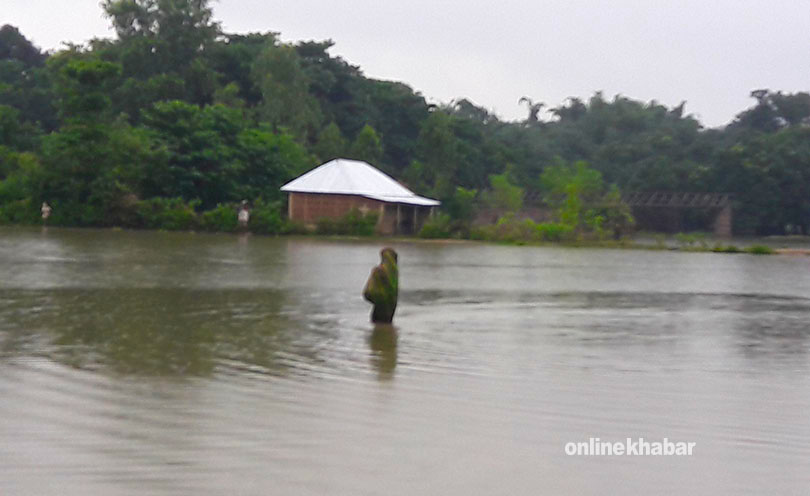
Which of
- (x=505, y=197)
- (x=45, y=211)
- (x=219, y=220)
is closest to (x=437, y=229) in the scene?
(x=219, y=220)

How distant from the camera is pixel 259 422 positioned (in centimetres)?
614

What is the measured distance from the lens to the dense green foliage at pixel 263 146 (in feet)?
135

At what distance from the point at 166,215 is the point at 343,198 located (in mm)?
7626

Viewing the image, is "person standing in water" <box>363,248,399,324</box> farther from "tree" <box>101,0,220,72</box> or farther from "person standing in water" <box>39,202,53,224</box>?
"tree" <box>101,0,220,72</box>

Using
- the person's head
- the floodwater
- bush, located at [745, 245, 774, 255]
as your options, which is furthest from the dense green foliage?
the person's head

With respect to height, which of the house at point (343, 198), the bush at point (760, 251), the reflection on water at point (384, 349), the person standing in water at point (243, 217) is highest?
the house at point (343, 198)

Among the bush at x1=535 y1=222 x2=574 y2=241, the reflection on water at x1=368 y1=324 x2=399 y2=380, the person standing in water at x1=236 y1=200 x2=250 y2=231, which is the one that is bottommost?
the reflection on water at x1=368 y1=324 x2=399 y2=380

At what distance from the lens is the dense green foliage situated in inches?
1624

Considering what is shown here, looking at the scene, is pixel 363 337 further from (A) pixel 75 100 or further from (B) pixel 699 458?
(A) pixel 75 100

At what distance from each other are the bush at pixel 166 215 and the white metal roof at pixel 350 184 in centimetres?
467

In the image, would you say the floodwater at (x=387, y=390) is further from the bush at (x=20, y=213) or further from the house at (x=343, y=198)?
the house at (x=343, y=198)

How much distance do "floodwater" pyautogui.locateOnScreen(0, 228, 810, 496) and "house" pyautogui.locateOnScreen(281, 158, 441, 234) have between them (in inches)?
1038

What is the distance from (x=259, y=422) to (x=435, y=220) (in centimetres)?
3714

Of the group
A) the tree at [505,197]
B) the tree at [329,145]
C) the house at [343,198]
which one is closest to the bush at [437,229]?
the house at [343,198]
